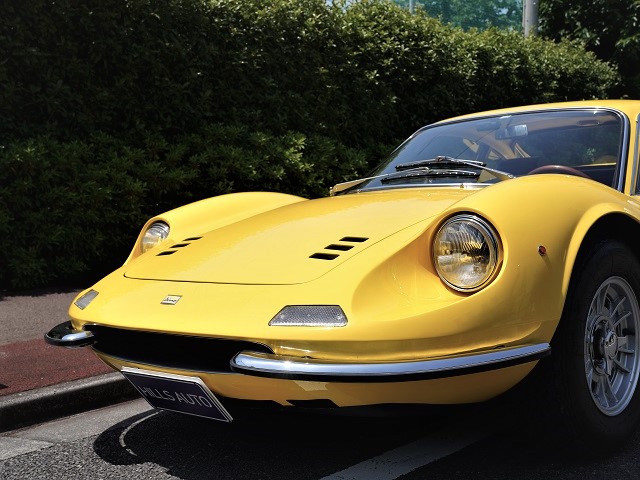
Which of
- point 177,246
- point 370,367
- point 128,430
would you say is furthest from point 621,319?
point 128,430

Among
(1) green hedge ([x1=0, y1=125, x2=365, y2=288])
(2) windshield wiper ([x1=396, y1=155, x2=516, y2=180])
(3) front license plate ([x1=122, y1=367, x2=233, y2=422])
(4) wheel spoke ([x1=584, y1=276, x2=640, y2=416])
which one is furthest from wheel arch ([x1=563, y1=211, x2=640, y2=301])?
(1) green hedge ([x1=0, y1=125, x2=365, y2=288])

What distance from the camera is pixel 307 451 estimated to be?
2.94 m

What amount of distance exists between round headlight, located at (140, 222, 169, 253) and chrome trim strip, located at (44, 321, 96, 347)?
73 cm

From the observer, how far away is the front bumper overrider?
91.3 inches

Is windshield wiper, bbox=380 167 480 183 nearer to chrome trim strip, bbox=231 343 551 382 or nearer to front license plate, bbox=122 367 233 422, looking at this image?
chrome trim strip, bbox=231 343 551 382

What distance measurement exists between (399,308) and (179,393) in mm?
804

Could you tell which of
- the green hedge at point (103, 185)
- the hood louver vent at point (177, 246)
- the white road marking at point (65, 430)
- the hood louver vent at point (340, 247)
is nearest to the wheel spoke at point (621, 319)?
the hood louver vent at point (340, 247)

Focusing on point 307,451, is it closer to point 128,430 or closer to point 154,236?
point 128,430

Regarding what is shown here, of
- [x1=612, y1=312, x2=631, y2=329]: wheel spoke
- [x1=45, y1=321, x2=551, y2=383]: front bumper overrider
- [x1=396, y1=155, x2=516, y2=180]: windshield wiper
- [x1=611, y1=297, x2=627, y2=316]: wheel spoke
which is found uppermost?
[x1=396, y1=155, x2=516, y2=180]: windshield wiper

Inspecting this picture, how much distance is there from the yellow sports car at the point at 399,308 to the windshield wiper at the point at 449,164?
9 centimetres

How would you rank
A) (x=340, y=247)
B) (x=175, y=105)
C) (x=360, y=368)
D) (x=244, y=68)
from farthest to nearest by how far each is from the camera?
1. (x=244, y=68)
2. (x=175, y=105)
3. (x=340, y=247)
4. (x=360, y=368)

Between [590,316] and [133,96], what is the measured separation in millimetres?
5092

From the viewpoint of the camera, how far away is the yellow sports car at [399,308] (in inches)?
93.7

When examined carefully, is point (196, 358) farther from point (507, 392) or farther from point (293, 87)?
point (293, 87)
